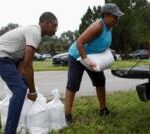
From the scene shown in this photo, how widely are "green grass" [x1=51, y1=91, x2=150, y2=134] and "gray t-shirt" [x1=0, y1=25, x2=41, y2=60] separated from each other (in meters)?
1.15

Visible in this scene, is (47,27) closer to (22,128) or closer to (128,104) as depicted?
(22,128)

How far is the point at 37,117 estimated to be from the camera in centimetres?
645

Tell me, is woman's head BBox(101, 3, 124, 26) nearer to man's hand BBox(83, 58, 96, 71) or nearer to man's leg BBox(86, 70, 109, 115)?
man's hand BBox(83, 58, 96, 71)

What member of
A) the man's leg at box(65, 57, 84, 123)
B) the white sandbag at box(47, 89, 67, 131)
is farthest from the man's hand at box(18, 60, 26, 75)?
the man's leg at box(65, 57, 84, 123)

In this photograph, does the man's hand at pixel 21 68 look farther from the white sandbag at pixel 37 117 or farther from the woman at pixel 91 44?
the woman at pixel 91 44

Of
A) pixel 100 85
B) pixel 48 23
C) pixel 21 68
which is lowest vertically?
pixel 100 85

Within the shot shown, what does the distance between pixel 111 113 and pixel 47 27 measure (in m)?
2.29

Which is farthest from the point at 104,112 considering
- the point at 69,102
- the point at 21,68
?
the point at 21,68

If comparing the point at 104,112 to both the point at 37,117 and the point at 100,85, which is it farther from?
the point at 37,117

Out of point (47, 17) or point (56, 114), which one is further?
point (56, 114)

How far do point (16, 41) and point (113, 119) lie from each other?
6.73 ft

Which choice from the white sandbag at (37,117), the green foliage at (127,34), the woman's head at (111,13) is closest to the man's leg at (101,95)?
the woman's head at (111,13)

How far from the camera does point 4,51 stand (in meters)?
6.24

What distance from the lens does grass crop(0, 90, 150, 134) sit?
677 centimetres
